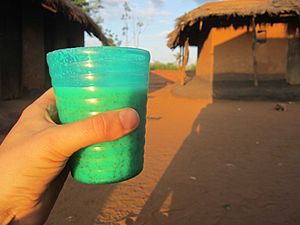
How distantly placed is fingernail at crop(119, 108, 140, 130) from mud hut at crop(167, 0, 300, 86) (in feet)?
34.0

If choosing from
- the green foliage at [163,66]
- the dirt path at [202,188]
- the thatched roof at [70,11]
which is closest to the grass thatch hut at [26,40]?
the thatched roof at [70,11]

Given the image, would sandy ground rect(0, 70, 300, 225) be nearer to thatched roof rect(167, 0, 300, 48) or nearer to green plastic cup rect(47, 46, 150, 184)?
green plastic cup rect(47, 46, 150, 184)

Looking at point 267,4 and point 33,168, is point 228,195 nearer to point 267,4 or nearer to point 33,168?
point 33,168

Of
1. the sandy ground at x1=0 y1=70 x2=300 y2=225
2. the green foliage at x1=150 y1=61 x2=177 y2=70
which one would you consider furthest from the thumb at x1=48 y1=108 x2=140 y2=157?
the green foliage at x1=150 y1=61 x2=177 y2=70

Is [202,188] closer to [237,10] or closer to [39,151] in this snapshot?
[39,151]

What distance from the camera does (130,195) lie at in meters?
2.68

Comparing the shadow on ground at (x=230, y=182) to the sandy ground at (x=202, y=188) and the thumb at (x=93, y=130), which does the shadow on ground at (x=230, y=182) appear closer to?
the sandy ground at (x=202, y=188)

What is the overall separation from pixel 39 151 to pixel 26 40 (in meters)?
7.76

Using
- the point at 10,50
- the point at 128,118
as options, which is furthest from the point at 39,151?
the point at 10,50

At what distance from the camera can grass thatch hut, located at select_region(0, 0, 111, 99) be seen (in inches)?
275

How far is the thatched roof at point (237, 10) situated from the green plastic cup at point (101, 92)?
10273 mm

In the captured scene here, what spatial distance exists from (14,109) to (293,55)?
993 centimetres

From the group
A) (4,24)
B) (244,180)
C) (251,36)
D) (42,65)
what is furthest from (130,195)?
(251,36)

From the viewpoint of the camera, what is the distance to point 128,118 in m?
0.85
